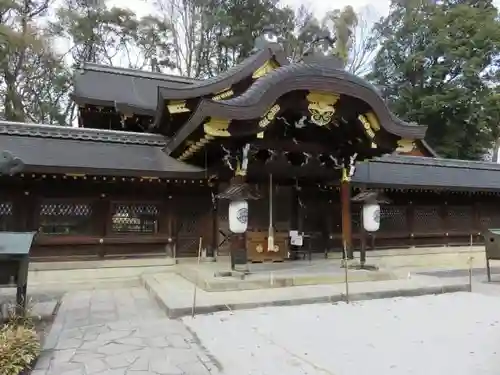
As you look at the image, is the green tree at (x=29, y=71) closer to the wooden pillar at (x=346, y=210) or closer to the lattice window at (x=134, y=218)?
the lattice window at (x=134, y=218)

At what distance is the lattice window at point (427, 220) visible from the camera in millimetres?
12516

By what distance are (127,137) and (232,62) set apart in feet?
63.2

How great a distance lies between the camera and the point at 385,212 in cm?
1203

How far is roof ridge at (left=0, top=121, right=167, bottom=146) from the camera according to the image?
30.4ft

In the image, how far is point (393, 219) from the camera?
39.9 ft

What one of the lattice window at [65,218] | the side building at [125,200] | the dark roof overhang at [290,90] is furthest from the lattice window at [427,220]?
the lattice window at [65,218]

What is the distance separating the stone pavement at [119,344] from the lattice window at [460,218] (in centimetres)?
1009

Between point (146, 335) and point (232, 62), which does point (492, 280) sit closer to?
point (146, 335)

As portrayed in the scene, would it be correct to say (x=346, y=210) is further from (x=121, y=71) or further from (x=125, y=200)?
(x=121, y=71)

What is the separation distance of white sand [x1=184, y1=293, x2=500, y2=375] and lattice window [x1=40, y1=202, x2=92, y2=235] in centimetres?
453

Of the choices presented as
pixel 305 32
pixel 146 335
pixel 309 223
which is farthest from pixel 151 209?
pixel 305 32

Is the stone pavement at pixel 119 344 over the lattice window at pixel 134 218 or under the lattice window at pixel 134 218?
under

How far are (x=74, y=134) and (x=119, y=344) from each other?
6.38 m

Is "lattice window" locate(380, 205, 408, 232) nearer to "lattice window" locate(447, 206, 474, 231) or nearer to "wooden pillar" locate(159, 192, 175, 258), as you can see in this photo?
"lattice window" locate(447, 206, 474, 231)
